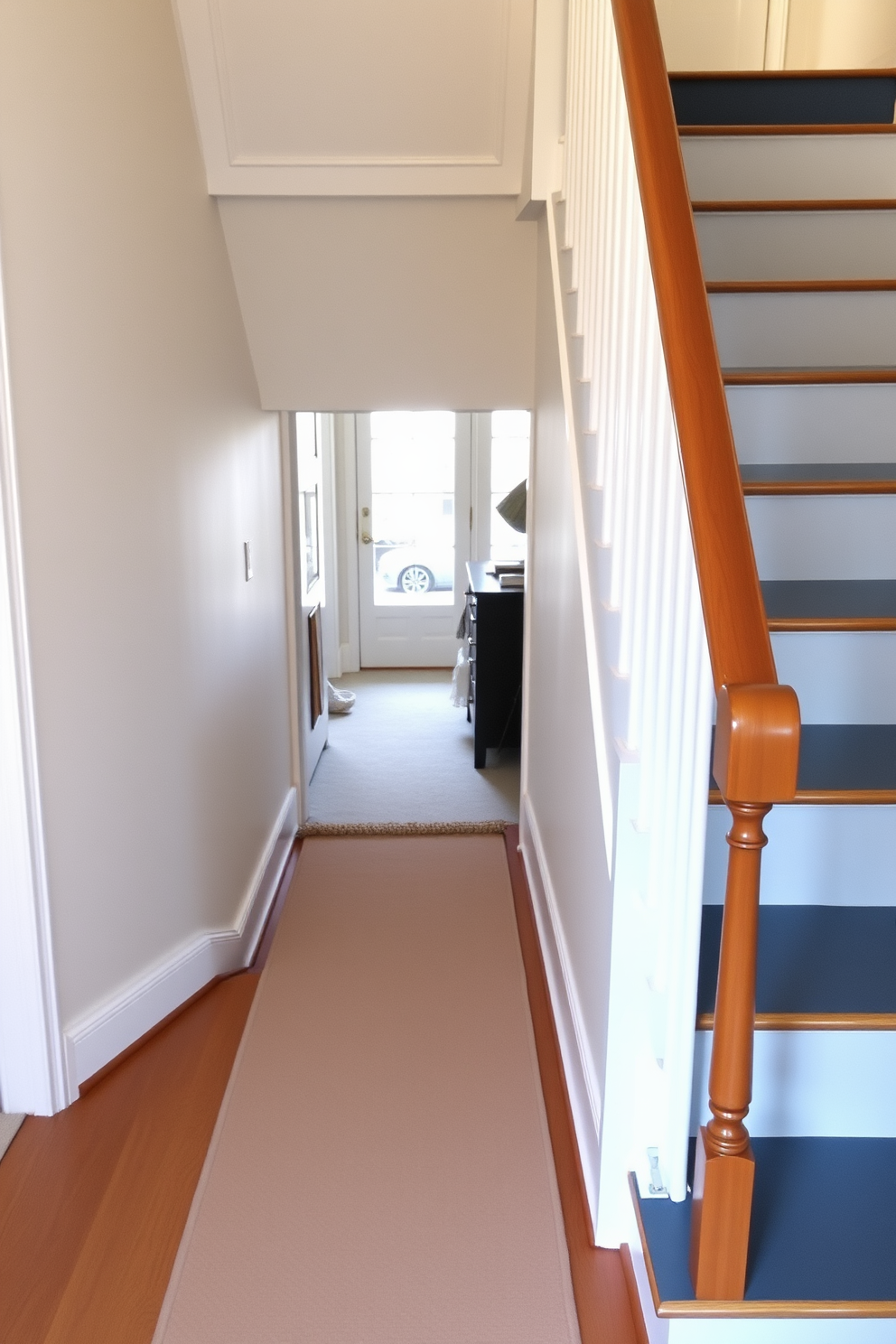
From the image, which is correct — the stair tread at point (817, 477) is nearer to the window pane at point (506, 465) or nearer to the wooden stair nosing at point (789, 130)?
the wooden stair nosing at point (789, 130)

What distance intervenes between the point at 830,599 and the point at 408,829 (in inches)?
101

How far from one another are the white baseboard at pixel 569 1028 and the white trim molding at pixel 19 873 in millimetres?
1077

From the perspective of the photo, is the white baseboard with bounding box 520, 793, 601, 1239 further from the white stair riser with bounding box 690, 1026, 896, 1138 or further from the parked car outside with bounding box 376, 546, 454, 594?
the parked car outside with bounding box 376, 546, 454, 594

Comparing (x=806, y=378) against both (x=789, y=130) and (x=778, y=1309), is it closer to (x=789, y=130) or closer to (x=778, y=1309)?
(x=789, y=130)

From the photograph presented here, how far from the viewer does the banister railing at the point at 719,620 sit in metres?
1.08

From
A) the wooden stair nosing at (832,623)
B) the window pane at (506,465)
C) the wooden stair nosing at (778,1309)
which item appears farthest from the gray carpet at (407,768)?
the wooden stair nosing at (778,1309)

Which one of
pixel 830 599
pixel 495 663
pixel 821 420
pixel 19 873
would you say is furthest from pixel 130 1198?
pixel 495 663

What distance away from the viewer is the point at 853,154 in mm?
2605

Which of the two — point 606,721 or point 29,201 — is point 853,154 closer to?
point 606,721

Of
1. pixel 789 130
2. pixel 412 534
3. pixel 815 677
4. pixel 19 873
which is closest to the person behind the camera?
pixel 815 677

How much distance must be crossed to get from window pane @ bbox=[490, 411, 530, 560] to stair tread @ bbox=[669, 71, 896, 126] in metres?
3.90

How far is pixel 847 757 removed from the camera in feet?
5.55

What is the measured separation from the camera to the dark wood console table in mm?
5008

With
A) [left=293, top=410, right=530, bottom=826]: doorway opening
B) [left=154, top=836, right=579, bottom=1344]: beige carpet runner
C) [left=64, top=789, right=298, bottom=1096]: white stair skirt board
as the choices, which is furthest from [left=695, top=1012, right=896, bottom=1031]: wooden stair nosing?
[left=293, top=410, right=530, bottom=826]: doorway opening
